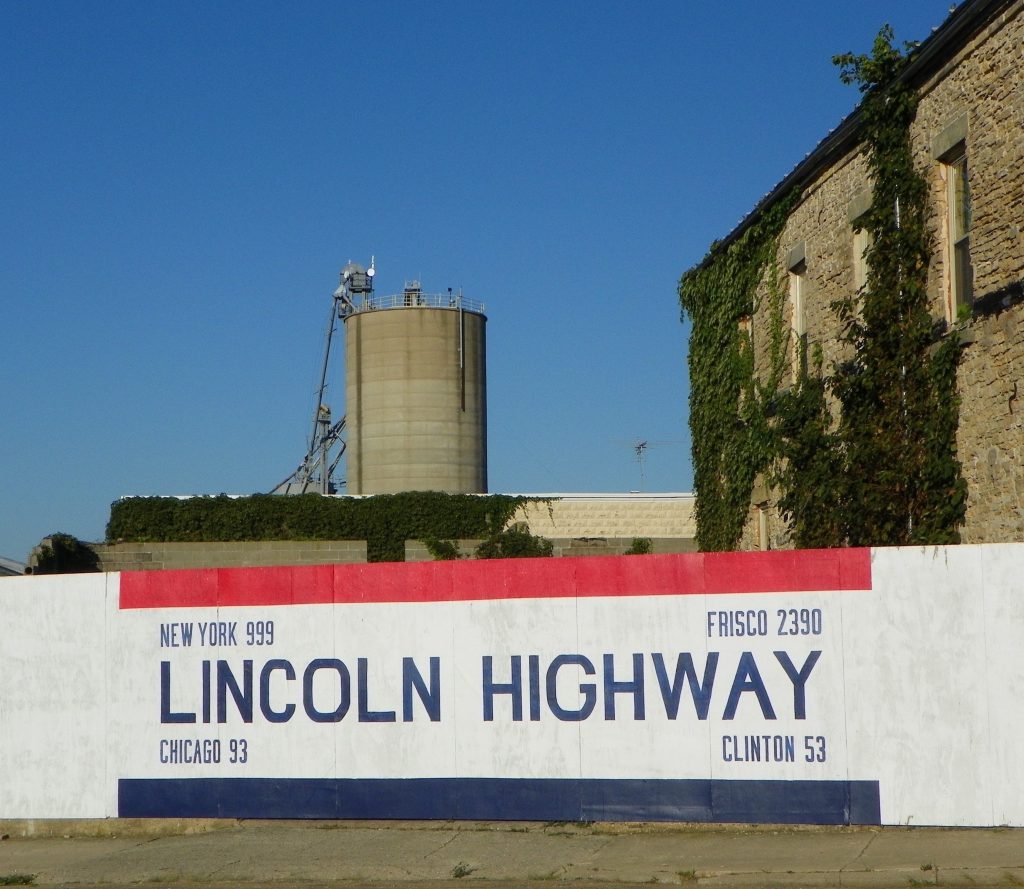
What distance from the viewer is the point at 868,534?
17297mm

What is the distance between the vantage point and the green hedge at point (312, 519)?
46.1 m

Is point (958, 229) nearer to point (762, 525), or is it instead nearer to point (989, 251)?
point (989, 251)

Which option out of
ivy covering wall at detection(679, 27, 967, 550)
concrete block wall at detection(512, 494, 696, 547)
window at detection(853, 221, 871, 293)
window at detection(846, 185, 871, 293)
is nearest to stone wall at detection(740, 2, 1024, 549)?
ivy covering wall at detection(679, 27, 967, 550)

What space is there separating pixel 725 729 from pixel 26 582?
6852 millimetres

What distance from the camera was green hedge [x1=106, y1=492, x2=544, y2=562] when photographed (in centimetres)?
4606

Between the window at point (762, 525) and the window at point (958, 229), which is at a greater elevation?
the window at point (958, 229)

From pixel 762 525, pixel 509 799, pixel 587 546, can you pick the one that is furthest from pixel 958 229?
A: pixel 587 546

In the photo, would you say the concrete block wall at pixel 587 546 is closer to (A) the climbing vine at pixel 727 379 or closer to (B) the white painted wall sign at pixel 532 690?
(A) the climbing vine at pixel 727 379

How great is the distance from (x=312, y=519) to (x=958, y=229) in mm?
32819

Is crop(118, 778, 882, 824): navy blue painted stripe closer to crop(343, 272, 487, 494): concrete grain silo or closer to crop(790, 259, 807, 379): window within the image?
crop(790, 259, 807, 379): window

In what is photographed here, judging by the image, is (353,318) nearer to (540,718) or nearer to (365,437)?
(365,437)

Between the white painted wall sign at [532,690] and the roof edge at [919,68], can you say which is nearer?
the white painted wall sign at [532,690]

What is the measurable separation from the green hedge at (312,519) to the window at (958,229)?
30872mm

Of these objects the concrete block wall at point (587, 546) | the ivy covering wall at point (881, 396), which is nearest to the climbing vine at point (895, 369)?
the ivy covering wall at point (881, 396)
